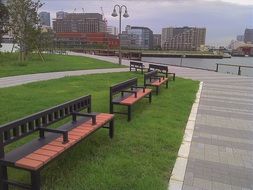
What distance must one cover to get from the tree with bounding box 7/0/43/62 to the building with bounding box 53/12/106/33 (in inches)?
3378

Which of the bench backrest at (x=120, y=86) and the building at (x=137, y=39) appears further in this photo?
the building at (x=137, y=39)

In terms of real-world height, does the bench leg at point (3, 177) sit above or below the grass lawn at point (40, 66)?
above

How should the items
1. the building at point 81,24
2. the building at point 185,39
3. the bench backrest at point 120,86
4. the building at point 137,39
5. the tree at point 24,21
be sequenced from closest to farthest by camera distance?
the bench backrest at point 120,86 < the tree at point 24,21 < the building at point 137,39 < the building at point 81,24 < the building at point 185,39

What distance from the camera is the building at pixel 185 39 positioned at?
118625 mm

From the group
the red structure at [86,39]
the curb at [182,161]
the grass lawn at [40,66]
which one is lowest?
the grass lawn at [40,66]

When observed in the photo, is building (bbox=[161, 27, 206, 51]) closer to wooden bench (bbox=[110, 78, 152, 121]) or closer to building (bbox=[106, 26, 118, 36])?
building (bbox=[106, 26, 118, 36])

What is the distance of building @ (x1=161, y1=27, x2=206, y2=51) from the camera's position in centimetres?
11862

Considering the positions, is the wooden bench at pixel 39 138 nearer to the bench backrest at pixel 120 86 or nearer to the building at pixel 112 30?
A: the bench backrest at pixel 120 86

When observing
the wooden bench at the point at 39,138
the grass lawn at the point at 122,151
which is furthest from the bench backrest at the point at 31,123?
the grass lawn at the point at 122,151

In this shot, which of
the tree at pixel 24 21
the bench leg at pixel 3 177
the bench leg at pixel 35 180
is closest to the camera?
the bench leg at pixel 35 180

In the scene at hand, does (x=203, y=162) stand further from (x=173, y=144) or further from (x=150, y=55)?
(x=150, y=55)

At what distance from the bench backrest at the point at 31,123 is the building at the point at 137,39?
100 m

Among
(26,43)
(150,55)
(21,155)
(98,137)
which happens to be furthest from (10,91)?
(150,55)

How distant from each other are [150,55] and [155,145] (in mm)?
78759
